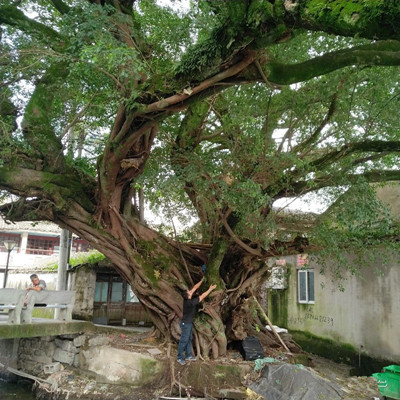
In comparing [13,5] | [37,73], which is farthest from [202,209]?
[13,5]

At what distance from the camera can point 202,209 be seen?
9.73m

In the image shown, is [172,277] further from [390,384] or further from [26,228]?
[26,228]

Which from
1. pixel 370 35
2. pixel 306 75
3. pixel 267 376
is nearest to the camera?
pixel 370 35

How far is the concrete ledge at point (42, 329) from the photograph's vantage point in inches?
328

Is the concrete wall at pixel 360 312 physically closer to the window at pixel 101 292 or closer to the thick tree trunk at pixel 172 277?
the thick tree trunk at pixel 172 277

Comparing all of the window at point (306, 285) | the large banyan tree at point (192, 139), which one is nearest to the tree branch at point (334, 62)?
the large banyan tree at point (192, 139)

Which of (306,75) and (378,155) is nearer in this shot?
(306,75)

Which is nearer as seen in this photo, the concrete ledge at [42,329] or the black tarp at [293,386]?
the black tarp at [293,386]

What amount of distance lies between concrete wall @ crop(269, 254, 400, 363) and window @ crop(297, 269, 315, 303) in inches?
7.3

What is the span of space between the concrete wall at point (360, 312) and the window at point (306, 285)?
0.61 feet

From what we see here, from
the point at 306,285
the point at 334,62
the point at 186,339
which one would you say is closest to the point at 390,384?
the point at 186,339

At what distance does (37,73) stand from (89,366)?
6.66 metres

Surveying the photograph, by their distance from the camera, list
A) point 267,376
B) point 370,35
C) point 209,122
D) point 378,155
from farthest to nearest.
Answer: point 209,122 → point 378,155 → point 267,376 → point 370,35

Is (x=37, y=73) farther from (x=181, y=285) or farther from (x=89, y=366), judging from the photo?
(x=89, y=366)
